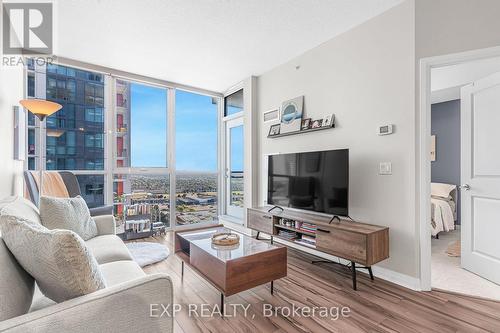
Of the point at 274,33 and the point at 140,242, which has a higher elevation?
the point at 274,33

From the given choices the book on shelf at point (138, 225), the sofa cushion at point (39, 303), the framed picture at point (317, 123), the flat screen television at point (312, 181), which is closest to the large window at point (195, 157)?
the book on shelf at point (138, 225)

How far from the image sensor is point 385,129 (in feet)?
8.02

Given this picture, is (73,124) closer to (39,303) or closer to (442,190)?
(39,303)

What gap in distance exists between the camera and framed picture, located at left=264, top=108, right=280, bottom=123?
381 cm

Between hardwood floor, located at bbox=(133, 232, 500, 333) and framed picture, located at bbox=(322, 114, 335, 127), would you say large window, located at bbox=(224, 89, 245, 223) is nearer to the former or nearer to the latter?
framed picture, located at bbox=(322, 114, 335, 127)

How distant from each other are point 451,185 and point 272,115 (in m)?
3.45

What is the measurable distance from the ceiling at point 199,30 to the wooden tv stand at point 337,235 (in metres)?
2.13

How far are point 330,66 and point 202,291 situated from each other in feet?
9.30

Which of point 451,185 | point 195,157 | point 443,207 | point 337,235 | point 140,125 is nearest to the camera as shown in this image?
point 337,235

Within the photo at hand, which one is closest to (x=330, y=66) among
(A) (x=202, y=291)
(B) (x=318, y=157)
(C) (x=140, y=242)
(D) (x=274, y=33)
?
(D) (x=274, y=33)

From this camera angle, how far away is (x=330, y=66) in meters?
3.02

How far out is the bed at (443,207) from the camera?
370 centimetres

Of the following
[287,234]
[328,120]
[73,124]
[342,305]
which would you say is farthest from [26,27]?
[342,305]

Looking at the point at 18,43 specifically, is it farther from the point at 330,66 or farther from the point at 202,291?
the point at 330,66
